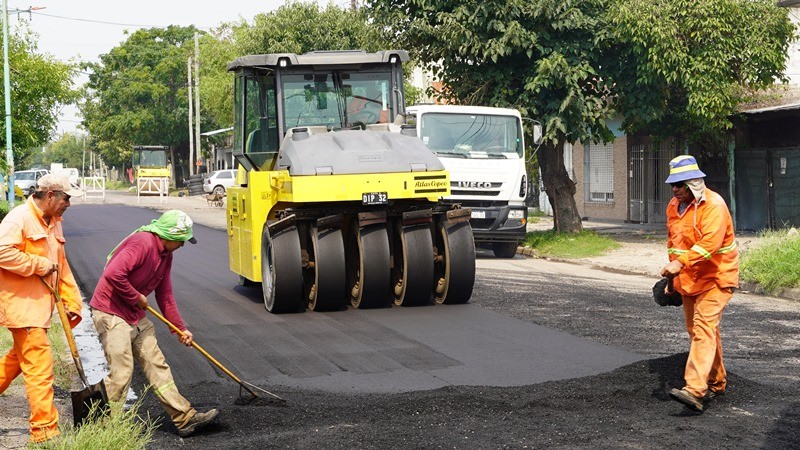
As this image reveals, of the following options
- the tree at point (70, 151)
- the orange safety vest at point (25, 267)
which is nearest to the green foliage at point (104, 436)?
the orange safety vest at point (25, 267)

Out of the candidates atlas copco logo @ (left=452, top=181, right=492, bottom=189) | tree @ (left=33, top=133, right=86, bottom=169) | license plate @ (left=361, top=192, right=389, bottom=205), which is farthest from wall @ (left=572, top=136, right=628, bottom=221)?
tree @ (left=33, top=133, right=86, bottom=169)

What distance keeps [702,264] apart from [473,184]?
12.6m

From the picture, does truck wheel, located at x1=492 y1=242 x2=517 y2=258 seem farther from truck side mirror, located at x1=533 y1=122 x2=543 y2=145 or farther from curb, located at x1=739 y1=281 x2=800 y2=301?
curb, located at x1=739 y1=281 x2=800 y2=301

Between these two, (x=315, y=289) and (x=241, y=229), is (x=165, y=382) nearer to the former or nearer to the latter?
(x=315, y=289)

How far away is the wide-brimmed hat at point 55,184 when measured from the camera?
7.17 meters

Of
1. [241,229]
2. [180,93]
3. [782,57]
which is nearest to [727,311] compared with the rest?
[241,229]

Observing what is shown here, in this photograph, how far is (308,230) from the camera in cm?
1366

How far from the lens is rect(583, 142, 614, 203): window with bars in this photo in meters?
33.8

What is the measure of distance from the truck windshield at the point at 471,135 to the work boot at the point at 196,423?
13714 millimetres

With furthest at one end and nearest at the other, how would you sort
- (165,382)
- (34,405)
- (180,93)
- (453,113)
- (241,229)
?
(180,93) < (453,113) < (241,229) < (165,382) < (34,405)

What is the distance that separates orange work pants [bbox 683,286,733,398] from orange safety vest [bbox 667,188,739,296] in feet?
0.28

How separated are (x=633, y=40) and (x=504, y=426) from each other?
15.9 m

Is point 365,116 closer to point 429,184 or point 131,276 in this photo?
point 429,184

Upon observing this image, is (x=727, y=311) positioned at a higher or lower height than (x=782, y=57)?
lower
